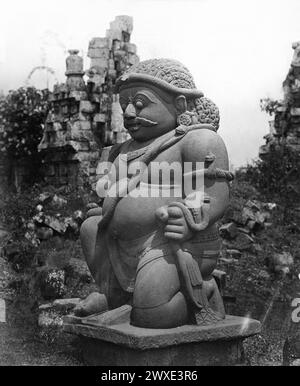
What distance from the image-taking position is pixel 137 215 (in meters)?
4.75

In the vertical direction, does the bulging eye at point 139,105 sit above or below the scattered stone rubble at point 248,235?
above

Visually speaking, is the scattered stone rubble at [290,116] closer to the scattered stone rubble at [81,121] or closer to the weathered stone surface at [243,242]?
the weathered stone surface at [243,242]

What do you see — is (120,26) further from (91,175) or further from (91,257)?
(91,257)

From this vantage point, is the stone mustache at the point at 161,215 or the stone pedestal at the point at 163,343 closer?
the stone pedestal at the point at 163,343

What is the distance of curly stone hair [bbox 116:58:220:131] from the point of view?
495cm

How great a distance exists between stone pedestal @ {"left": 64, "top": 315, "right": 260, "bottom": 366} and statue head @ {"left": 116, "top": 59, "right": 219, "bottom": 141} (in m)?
1.60

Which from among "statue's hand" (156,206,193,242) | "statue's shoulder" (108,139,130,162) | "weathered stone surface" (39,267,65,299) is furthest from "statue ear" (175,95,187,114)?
"weathered stone surface" (39,267,65,299)

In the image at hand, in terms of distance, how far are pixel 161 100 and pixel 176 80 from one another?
20 cm

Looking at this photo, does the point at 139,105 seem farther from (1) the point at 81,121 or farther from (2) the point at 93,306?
(1) the point at 81,121

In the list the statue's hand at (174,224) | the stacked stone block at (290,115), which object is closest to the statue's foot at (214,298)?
the statue's hand at (174,224)

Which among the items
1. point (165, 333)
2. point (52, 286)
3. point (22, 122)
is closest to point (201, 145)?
point (165, 333)

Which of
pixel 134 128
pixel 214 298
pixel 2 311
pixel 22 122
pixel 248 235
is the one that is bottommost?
pixel 2 311

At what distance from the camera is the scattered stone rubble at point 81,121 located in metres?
15.3

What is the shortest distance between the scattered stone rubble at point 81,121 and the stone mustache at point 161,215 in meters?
9.89
